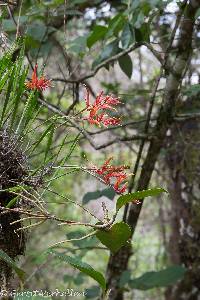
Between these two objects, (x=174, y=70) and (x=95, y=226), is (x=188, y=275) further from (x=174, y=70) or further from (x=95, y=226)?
(x=95, y=226)

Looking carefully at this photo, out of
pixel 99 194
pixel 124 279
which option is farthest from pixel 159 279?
pixel 99 194

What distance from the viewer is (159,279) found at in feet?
5.45

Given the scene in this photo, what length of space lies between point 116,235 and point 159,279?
1.02 metres

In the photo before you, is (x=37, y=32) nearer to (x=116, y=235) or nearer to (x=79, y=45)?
(x=79, y=45)

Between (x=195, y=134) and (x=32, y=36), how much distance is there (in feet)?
3.07

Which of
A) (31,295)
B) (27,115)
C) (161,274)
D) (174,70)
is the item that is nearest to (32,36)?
(174,70)

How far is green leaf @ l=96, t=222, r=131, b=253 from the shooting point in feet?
2.28

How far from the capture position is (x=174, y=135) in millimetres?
2098

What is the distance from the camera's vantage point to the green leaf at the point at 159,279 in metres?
1.65

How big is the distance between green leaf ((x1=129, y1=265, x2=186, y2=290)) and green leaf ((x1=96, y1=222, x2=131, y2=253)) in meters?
0.96

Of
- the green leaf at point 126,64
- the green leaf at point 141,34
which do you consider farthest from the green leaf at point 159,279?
the green leaf at point 141,34

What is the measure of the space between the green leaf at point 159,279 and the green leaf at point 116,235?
37.8 inches

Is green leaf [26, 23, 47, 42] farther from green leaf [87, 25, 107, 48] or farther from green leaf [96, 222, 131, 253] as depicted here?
green leaf [96, 222, 131, 253]

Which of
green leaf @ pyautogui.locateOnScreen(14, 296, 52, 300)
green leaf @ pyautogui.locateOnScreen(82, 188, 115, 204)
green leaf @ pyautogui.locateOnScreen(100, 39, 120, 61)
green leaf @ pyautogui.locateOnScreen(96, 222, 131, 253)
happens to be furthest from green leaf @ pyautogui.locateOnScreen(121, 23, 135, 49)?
green leaf @ pyautogui.locateOnScreen(14, 296, 52, 300)
